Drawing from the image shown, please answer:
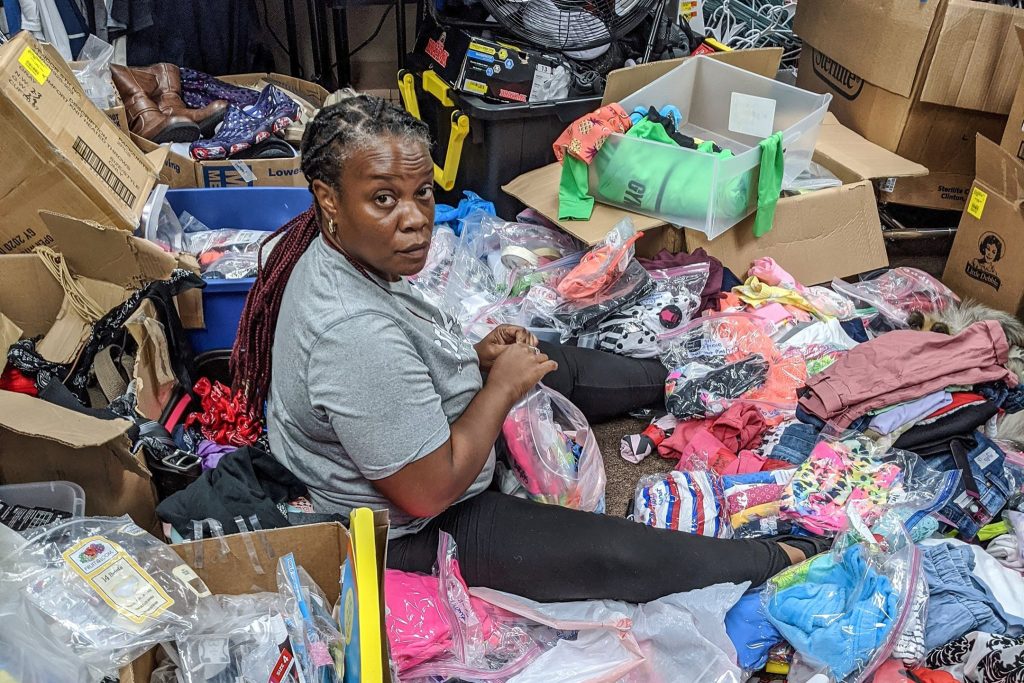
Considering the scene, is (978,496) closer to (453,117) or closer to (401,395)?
(401,395)

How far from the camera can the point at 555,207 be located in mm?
2590

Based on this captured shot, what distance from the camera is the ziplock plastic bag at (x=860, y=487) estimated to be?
1.79 m

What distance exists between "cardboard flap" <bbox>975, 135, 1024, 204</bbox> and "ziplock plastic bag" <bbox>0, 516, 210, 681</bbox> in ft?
7.61

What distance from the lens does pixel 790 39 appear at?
3762 millimetres

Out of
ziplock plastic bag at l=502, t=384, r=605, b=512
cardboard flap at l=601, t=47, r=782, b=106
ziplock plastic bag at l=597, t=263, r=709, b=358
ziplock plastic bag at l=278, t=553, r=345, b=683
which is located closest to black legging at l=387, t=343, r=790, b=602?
ziplock plastic bag at l=502, t=384, r=605, b=512

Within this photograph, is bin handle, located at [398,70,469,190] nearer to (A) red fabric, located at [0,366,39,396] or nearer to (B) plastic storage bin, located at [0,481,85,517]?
(A) red fabric, located at [0,366,39,396]

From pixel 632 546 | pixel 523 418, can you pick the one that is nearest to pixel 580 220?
pixel 523 418

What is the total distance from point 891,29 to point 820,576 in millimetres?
2046

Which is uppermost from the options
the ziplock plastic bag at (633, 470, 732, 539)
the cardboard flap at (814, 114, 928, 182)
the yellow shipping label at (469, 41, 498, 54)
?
the yellow shipping label at (469, 41, 498, 54)

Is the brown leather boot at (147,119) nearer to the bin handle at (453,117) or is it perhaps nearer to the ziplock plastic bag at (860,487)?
the bin handle at (453,117)

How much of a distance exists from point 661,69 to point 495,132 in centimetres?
59

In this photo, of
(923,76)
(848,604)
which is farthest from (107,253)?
(923,76)

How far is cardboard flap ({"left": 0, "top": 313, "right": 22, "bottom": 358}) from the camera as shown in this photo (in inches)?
66.0

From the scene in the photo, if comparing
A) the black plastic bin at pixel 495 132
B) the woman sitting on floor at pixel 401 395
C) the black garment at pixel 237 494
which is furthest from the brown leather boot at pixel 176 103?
the black garment at pixel 237 494
